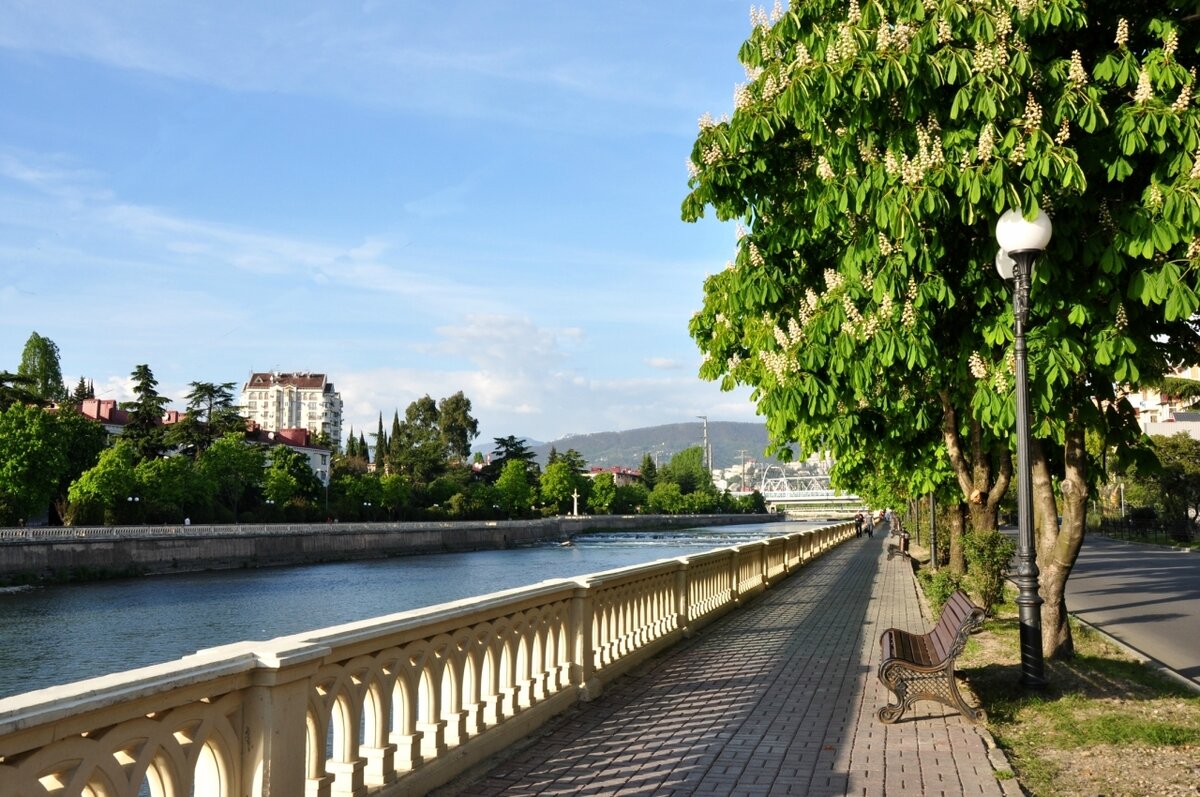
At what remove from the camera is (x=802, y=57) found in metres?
8.08

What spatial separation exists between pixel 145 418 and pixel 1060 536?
305 ft

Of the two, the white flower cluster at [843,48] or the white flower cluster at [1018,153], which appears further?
the white flower cluster at [843,48]

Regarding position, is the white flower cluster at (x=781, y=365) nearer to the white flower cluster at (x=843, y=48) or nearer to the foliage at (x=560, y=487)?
the white flower cluster at (x=843, y=48)

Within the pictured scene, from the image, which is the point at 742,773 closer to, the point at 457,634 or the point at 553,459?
the point at 457,634

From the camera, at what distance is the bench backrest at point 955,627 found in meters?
8.09

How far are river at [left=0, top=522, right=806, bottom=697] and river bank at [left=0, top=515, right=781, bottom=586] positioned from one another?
5.25ft

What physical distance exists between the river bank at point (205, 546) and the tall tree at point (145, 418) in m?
22.9

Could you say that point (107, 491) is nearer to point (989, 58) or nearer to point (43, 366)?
point (43, 366)

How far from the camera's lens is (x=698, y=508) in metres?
→ 183

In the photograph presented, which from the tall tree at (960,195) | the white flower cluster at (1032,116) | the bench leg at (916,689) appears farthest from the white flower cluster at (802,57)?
the bench leg at (916,689)

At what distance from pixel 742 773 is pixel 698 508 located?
17803cm

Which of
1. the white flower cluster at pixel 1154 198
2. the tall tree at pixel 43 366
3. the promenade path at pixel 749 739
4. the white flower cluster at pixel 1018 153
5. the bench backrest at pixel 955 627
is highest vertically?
the tall tree at pixel 43 366

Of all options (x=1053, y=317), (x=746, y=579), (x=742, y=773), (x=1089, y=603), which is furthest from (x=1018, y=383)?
(x=1089, y=603)

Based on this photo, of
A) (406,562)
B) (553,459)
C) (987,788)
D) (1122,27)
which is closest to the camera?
(987,788)
